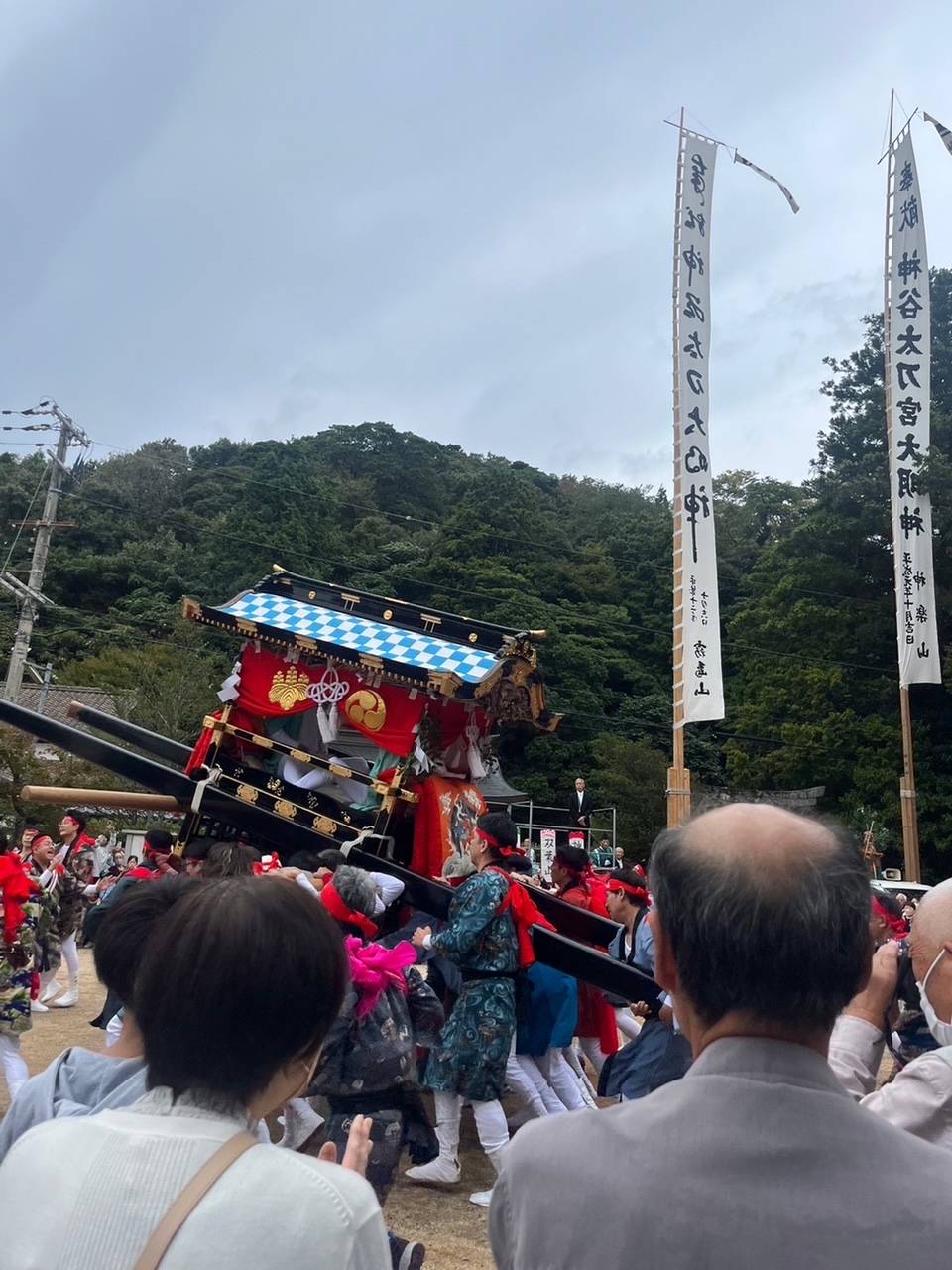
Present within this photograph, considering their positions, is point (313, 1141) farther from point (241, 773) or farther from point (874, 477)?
point (874, 477)

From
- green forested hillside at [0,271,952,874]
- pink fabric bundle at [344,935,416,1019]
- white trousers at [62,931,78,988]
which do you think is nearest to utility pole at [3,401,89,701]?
green forested hillside at [0,271,952,874]

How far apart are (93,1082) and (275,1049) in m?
0.90

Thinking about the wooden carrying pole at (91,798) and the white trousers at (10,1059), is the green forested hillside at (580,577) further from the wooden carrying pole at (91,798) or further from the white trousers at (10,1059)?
the white trousers at (10,1059)

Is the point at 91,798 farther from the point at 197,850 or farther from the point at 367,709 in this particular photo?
the point at 367,709

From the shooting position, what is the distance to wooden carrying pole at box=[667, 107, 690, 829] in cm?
1373

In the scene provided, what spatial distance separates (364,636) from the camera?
772 cm

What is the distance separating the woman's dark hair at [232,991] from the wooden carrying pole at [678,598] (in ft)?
39.9

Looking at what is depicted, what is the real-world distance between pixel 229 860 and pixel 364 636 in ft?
7.22

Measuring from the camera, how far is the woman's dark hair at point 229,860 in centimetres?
609

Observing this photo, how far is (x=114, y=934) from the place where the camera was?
8.50 feet

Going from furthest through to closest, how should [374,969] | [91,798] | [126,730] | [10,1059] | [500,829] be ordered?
[126,730] → [91,798] → [500,829] → [10,1059] → [374,969]

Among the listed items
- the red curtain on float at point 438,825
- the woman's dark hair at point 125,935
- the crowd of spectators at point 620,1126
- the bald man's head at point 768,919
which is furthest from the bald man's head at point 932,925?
the red curtain on float at point 438,825

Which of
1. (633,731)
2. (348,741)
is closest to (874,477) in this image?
(633,731)

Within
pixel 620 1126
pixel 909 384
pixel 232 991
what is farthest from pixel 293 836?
pixel 909 384
